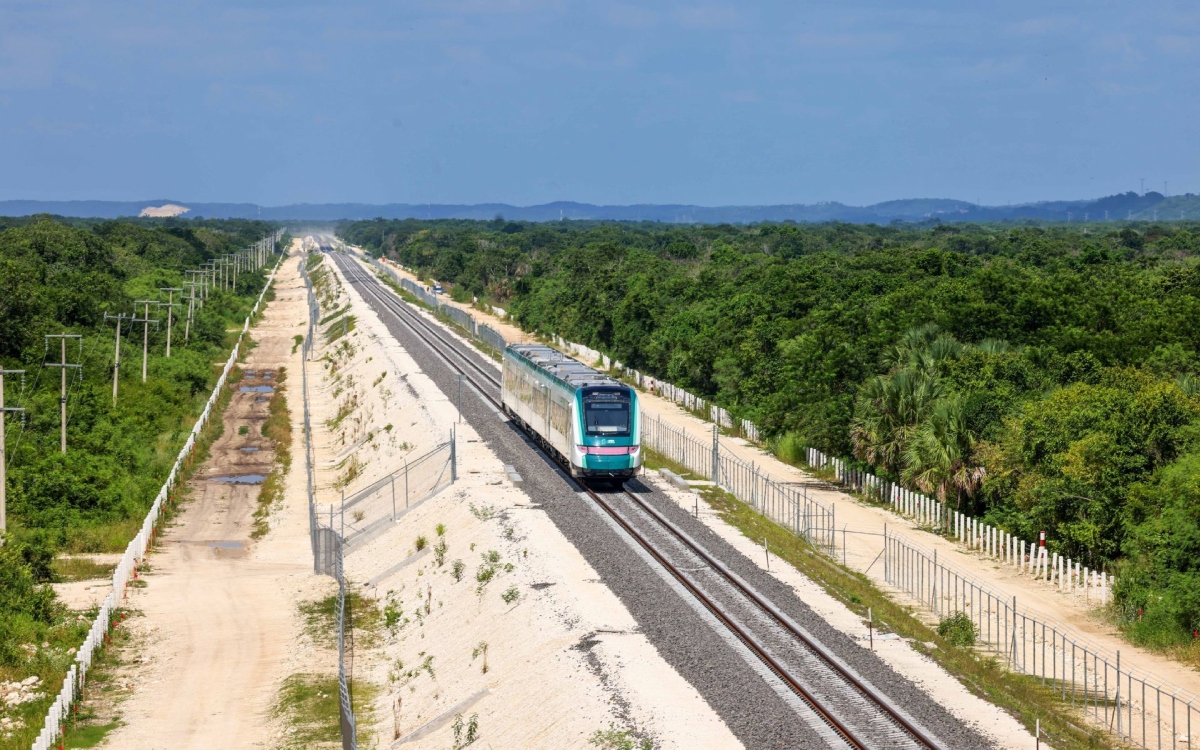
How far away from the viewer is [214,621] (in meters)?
33.1

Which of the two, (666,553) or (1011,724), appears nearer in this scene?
(1011,724)

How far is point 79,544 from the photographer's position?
3981 cm

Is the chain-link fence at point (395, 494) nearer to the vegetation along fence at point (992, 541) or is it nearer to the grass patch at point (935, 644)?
the grass patch at point (935, 644)

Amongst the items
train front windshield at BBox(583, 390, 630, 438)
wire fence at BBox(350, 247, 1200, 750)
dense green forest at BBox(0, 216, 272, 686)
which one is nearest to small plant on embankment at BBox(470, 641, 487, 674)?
dense green forest at BBox(0, 216, 272, 686)

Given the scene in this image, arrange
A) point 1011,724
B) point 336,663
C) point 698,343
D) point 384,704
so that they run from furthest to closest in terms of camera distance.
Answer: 1. point 698,343
2. point 336,663
3. point 384,704
4. point 1011,724

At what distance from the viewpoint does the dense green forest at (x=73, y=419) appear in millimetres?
32031

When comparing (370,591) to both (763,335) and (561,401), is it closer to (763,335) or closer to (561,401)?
(561,401)

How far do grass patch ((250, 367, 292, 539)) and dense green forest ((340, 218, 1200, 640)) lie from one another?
20527mm

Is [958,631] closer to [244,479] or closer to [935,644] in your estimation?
[935,644]

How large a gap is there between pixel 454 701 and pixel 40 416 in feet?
112

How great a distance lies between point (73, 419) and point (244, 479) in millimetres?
7403

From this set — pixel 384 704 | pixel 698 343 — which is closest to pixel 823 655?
pixel 384 704

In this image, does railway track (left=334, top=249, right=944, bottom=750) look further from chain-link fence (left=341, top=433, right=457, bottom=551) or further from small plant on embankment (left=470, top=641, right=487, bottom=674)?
chain-link fence (left=341, top=433, right=457, bottom=551)

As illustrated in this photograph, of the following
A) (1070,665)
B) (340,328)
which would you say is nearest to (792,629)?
(1070,665)
